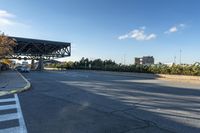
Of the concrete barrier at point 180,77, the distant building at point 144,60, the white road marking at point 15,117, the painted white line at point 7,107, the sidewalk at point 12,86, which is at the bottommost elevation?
the white road marking at point 15,117

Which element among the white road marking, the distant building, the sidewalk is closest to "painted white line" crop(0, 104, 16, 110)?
the white road marking

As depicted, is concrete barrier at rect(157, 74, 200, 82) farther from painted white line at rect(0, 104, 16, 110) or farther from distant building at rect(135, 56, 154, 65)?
distant building at rect(135, 56, 154, 65)

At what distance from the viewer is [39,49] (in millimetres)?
85625

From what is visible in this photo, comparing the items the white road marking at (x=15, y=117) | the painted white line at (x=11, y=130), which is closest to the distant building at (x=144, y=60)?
the white road marking at (x=15, y=117)

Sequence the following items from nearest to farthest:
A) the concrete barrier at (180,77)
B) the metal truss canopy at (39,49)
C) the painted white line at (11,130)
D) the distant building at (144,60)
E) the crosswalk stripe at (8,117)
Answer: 1. the painted white line at (11,130)
2. the crosswalk stripe at (8,117)
3. the concrete barrier at (180,77)
4. the metal truss canopy at (39,49)
5. the distant building at (144,60)

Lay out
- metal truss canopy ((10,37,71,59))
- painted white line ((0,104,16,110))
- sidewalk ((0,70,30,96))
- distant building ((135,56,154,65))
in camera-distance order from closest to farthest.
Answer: painted white line ((0,104,16,110)), sidewalk ((0,70,30,96)), metal truss canopy ((10,37,71,59)), distant building ((135,56,154,65))

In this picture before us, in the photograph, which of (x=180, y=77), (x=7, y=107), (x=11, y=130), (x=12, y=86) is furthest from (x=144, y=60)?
(x=11, y=130)

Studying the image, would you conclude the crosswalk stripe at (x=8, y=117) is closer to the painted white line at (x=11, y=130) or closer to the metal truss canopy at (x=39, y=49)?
the painted white line at (x=11, y=130)

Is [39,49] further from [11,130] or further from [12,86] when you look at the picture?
[11,130]

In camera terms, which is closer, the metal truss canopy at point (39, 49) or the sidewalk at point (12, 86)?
the sidewalk at point (12, 86)

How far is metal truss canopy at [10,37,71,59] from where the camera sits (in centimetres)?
7769

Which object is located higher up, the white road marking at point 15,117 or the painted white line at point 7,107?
the painted white line at point 7,107

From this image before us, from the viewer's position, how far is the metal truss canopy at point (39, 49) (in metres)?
77.7

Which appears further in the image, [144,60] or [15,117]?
[144,60]
